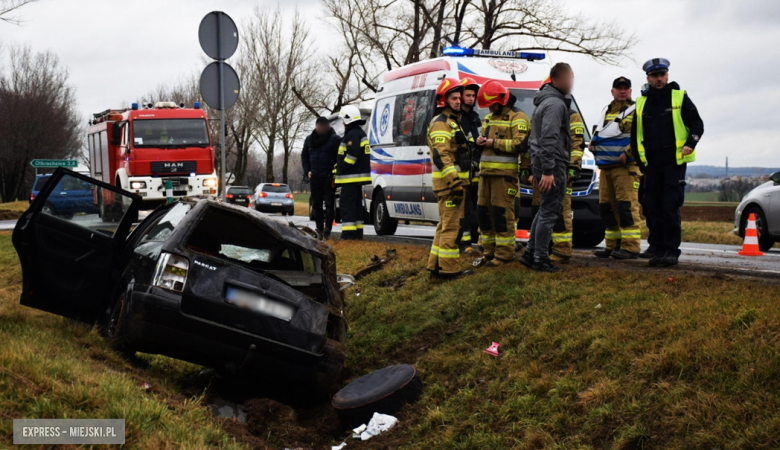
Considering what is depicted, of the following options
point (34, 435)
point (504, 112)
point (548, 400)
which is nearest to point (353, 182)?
point (504, 112)

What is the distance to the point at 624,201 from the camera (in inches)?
335

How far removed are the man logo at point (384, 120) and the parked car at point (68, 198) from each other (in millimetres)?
7291

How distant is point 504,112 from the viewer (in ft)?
26.6

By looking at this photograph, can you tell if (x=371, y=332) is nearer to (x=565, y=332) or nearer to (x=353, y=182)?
(x=565, y=332)

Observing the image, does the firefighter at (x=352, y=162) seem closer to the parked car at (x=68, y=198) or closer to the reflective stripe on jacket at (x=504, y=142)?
the reflective stripe on jacket at (x=504, y=142)

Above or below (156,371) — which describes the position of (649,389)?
above

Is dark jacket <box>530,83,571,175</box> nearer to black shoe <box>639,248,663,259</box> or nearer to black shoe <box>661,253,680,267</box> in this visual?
black shoe <box>661,253,680,267</box>

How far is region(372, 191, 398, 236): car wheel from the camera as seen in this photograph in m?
13.8

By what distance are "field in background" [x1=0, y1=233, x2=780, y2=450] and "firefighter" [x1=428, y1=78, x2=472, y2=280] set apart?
2.35 feet

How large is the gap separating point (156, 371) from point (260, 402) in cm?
95

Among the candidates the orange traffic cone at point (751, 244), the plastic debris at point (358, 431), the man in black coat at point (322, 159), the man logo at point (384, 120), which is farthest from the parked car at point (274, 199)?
the plastic debris at point (358, 431)

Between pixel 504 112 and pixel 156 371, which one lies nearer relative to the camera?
pixel 156 371

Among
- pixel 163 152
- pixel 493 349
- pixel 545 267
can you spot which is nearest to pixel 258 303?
pixel 493 349

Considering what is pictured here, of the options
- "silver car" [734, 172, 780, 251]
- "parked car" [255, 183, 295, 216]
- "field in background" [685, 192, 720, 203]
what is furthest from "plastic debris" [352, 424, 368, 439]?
"field in background" [685, 192, 720, 203]
